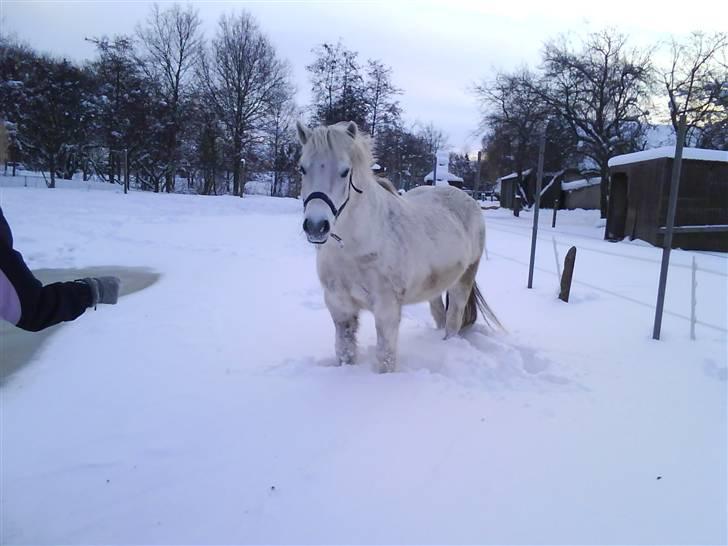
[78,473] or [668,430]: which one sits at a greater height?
[668,430]

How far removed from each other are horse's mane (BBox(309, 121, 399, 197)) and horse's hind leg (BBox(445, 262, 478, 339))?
189 cm

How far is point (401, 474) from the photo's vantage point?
1.92 meters

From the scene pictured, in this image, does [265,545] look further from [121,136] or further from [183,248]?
[121,136]

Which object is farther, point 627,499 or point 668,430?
point 668,430

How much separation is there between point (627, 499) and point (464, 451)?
0.69 metres

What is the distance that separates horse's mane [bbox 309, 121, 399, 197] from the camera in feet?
8.66

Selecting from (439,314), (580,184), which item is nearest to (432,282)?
(439,314)

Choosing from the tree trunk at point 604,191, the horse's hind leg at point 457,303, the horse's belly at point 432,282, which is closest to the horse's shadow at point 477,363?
the horse's hind leg at point 457,303

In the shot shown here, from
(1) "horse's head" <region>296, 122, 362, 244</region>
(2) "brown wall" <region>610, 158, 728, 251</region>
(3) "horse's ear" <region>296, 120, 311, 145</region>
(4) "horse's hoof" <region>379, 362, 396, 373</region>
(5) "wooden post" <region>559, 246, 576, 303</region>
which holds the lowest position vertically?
(4) "horse's hoof" <region>379, 362, 396, 373</region>

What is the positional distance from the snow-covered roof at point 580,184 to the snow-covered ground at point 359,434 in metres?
33.4

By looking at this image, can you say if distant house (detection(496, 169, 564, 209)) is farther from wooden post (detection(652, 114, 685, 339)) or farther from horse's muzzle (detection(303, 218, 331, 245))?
horse's muzzle (detection(303, 218, 331, 245))

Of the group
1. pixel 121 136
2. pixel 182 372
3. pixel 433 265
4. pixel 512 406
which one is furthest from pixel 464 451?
pixel 121 136

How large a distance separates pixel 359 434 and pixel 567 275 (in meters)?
4.37

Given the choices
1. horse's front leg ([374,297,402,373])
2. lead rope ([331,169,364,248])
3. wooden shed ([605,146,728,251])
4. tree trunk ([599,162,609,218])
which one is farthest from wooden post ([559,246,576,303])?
tree trunk ([599,162,609,218])
